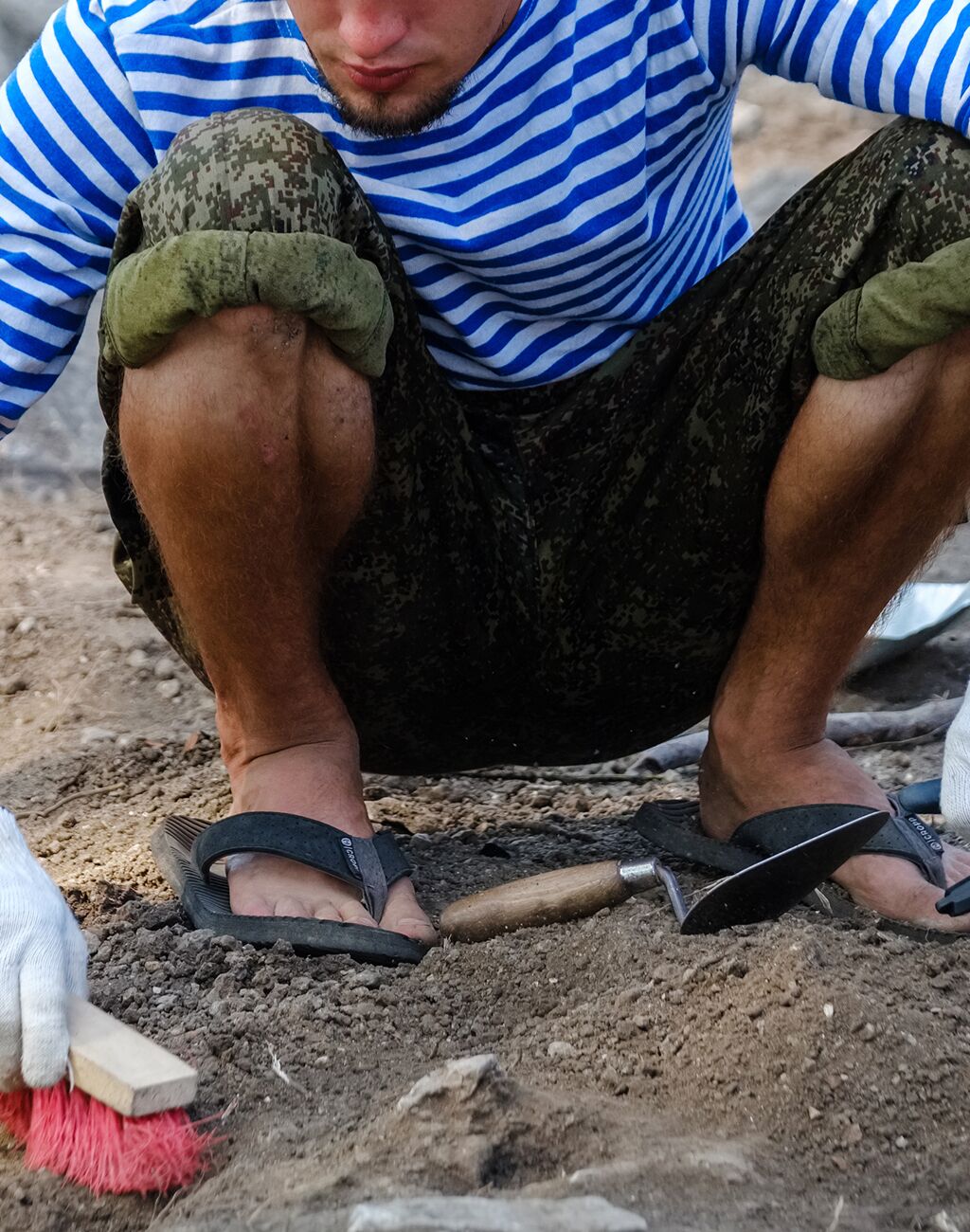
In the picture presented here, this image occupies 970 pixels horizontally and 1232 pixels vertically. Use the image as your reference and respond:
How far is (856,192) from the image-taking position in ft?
5.90

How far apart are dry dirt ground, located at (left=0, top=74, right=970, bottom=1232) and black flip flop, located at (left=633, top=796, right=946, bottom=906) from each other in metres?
0.05

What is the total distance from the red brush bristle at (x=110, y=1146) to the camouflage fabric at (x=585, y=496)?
0.82 metres

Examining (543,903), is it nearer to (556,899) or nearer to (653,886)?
(556,899)

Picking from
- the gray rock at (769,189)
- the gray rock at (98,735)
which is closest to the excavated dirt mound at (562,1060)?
the gray rock at (98,735)

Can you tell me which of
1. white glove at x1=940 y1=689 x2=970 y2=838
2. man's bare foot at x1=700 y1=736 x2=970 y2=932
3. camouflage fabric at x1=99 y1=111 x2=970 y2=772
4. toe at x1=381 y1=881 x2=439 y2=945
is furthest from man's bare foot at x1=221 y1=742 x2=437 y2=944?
white glove at x1=940 y1=689 x2=970 y2=838

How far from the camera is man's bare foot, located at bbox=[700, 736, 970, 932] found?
5.73ft

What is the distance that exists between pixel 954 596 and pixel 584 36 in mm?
1514

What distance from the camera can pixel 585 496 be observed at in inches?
77.8

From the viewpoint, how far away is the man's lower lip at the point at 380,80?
1668 mm

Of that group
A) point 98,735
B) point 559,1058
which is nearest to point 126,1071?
point 559,1058

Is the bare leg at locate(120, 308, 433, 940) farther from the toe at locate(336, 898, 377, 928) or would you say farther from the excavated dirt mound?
the excavated dirt mound

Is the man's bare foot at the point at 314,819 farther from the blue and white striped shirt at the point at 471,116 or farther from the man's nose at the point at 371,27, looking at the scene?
the man's nose at the point at 371,27

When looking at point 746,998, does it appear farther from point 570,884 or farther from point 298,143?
point 298,143

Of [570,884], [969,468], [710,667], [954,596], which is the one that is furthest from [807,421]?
[954,596]
